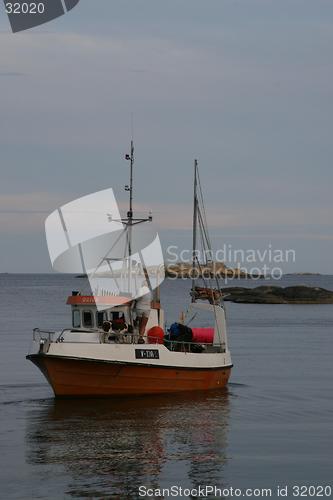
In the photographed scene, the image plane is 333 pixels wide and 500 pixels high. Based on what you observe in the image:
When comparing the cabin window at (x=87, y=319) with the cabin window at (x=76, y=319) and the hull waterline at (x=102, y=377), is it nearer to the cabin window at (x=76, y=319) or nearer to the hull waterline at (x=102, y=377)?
the cabin window at (x=76, y=319)

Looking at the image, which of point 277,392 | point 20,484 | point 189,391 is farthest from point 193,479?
point 277,392

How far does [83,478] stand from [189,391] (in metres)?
11.4

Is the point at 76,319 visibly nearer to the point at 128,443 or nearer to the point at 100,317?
the point at 100,317

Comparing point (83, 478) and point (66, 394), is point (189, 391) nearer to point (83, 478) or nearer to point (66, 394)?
point (66, 394)

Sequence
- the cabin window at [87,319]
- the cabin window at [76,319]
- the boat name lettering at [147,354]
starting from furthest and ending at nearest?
the cabin window at [76,319], the cabin window at [87,319], the boat name lettering at [147,354]

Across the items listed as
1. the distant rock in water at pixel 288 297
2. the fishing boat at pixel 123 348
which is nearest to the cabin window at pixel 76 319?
the fishing boat at pixel 123 348

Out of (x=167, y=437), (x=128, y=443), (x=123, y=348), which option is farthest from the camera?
(x=123, y=348)

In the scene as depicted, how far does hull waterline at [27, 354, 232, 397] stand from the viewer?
27.7m

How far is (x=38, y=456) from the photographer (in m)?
21.0

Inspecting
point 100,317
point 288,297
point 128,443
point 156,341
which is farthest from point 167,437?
point 288,297

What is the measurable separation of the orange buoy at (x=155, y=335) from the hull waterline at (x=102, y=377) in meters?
0.91

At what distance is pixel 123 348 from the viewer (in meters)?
27.9

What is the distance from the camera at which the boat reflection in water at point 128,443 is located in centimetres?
1889

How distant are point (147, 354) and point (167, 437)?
17.5 ft
